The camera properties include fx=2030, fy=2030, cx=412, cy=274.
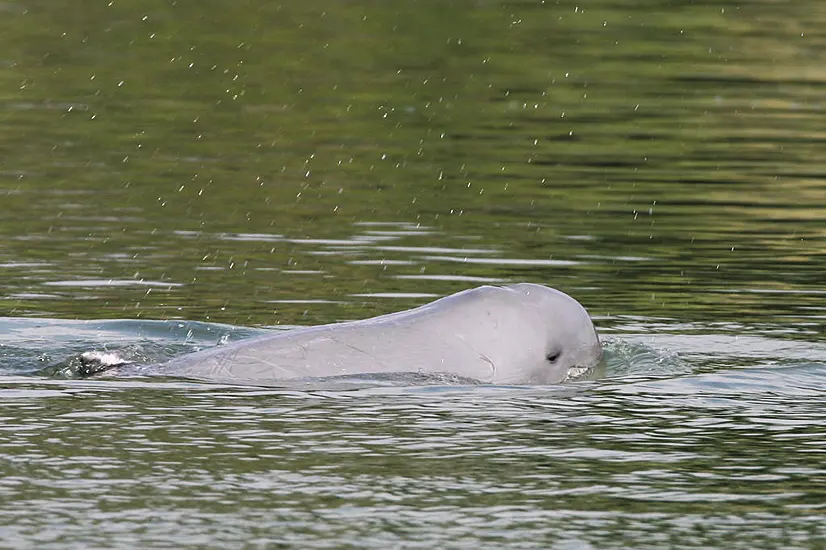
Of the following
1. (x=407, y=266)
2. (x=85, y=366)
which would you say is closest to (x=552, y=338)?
(x=85, y=366)

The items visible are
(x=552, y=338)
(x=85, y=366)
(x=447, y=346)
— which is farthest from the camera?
(x=85, y=366)

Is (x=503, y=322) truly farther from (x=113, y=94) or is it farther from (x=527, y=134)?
(x=113, y=94)

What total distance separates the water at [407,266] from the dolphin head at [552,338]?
0.70 ft

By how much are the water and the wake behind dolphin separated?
0.24 m

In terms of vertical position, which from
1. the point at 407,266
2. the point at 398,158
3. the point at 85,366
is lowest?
the point at 85,366

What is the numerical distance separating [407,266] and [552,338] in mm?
5592

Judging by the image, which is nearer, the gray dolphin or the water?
the water

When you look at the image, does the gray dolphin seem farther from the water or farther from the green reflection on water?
the green reflection on water

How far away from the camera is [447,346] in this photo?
11.7 meters

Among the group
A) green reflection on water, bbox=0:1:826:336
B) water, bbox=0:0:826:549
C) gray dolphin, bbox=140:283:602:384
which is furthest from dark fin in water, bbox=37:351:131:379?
green reflection on water, bbox=0:1:826:336

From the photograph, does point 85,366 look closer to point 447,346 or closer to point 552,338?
point 447,346

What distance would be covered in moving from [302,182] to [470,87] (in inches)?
394

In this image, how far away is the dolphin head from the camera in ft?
38.6

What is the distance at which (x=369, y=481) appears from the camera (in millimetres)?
9336
